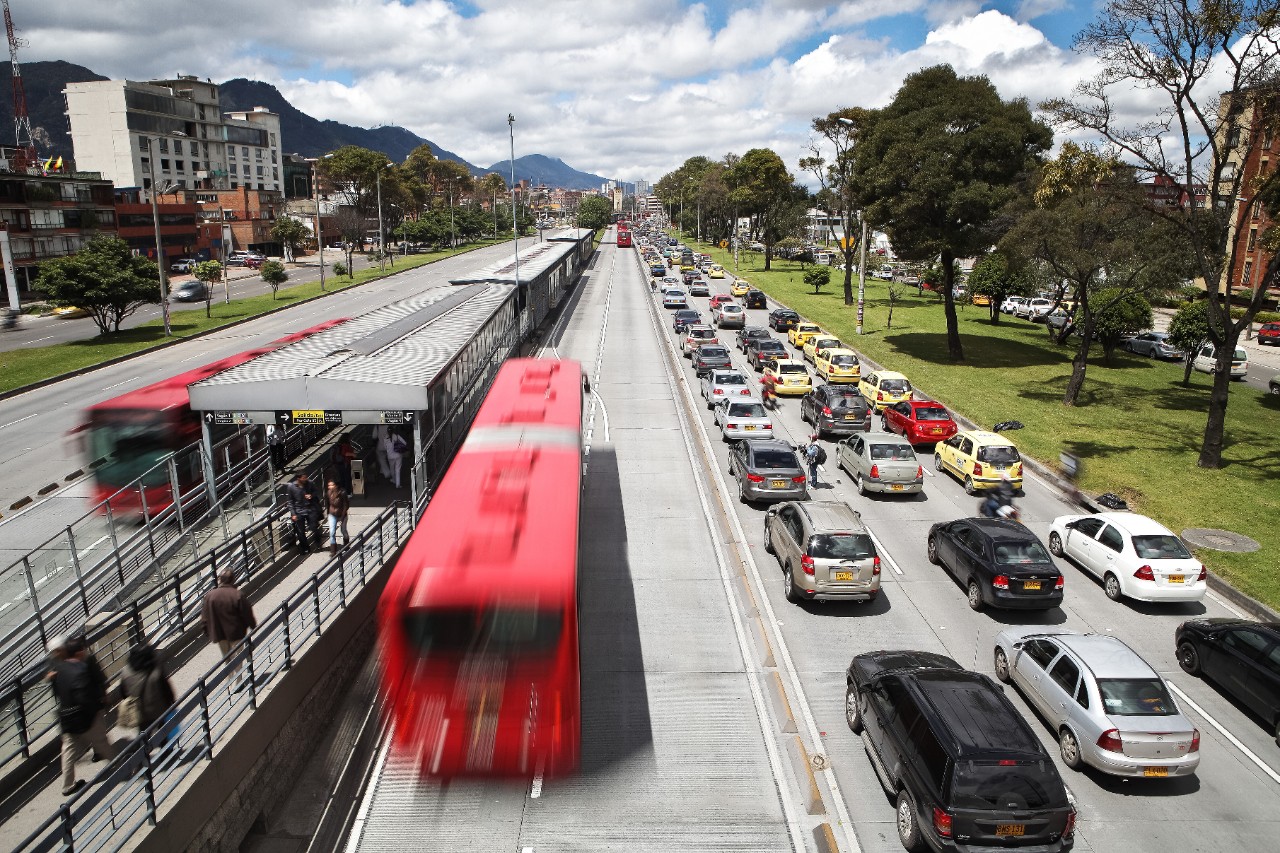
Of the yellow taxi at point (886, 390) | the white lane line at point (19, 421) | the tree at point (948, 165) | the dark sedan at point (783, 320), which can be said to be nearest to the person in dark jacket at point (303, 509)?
the white lane line at point (19, 421)

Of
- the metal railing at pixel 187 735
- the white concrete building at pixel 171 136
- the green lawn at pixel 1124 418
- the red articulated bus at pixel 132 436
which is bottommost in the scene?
the green lawn at pixel 1124 418

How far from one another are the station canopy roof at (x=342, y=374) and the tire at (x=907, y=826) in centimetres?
1101

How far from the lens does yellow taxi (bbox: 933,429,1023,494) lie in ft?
73.4

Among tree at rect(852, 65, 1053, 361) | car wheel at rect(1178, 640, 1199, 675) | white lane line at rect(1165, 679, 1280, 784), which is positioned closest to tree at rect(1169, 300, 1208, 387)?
tree at rect(852, 65, 1053, 361)

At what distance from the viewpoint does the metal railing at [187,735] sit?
7.82m

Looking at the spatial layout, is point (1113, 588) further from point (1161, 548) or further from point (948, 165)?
point (948, 165)

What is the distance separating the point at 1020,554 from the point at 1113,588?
8.99 ft

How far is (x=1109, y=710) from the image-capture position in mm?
10758

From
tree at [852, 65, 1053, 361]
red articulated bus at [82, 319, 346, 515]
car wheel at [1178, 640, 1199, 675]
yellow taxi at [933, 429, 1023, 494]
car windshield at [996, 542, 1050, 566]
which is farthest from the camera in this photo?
tree at [852, 65, 1053, 361]

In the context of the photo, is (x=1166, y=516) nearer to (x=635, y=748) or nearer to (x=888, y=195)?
(x=635, y=748)

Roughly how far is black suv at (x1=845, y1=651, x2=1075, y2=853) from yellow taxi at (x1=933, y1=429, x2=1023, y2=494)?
12.6m

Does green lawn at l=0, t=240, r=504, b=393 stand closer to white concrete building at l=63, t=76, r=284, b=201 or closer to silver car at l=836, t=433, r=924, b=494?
silver car at l=836, t=433, r=924, b=494

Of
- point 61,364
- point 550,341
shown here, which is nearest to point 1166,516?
point 550,341

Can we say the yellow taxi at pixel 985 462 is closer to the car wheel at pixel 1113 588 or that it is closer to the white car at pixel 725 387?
the car wheel at pixel 1113 588
